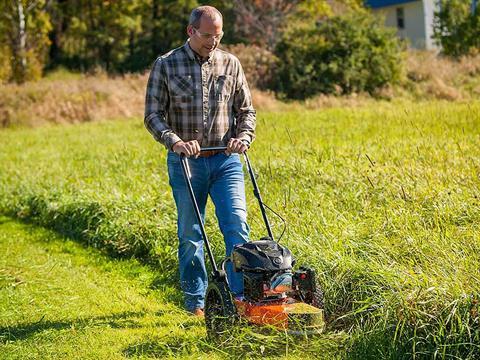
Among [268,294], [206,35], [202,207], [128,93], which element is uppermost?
[206,35]

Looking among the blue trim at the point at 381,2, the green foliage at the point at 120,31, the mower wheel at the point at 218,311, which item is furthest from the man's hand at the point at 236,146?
the blue trim at the point at 381,2

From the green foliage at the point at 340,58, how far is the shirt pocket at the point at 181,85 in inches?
743

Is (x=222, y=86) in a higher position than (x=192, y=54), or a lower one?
lower

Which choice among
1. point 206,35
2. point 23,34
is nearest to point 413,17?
point 23,34

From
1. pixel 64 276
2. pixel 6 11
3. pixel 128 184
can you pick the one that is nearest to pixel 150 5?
pixel 6 11

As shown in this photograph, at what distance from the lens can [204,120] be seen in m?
6.23

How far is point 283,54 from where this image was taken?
90.5 feet

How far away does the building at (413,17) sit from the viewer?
148 feet

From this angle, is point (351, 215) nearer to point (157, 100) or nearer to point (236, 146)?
point (236, 146)

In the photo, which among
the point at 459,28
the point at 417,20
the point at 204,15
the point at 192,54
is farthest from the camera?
the point at 417,20

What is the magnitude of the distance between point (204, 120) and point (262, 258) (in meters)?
1.35

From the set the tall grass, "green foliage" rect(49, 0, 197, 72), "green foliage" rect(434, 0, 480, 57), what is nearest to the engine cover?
the tall grass

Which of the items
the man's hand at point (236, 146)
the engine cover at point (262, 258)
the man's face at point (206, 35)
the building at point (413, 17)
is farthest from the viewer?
the building at point (413, 17)

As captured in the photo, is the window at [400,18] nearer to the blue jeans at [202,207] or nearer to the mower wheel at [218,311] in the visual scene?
the blue jeans at [202,207]
